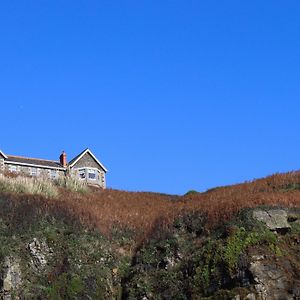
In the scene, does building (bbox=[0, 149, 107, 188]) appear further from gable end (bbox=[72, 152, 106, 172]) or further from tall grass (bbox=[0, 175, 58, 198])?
tall grass (bbox=[0, 175, 58, 198])

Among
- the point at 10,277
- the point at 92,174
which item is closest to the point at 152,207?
the point at 10,277

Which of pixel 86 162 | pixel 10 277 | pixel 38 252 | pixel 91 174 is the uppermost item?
pixel 86 162

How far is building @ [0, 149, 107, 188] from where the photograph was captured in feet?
213

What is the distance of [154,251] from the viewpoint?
25312mm

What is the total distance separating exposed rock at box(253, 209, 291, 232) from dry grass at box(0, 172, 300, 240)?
2.73 ft

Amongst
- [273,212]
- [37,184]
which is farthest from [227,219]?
[37,184]

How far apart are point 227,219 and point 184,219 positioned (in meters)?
2.55

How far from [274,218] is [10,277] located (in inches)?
412

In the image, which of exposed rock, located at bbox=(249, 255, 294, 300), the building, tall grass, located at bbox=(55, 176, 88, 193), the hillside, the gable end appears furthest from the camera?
the gable end

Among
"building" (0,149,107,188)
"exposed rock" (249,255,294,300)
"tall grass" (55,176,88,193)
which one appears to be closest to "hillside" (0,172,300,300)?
"exposed rock" (249,255,294,300)

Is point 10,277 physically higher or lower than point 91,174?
lower

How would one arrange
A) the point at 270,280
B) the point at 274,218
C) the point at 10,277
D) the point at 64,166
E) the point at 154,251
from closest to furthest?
1. the point at 270,280
2. the point at 10,277
3. the point at 274,218
4. the point at 154,251
5. the point at 64,166

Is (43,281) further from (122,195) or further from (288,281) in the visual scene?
(122,195)

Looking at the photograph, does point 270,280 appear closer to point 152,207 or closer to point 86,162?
point 152,207
